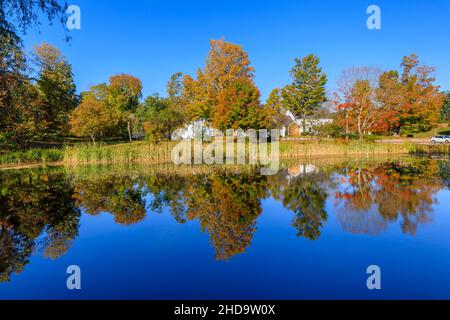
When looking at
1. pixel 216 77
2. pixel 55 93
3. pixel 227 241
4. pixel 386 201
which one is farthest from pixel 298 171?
pixel 55 93

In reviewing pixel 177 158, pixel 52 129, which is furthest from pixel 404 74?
pixel 52 129

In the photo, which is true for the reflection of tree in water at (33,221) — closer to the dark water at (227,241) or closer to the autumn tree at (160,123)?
the dark water at (227,241)

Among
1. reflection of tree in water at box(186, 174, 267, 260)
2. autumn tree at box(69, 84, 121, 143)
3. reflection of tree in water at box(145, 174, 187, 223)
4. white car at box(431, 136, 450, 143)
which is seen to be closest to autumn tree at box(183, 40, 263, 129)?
autumn tree at box(69, 84, 121, 143)

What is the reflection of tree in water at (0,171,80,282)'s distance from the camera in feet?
18.5

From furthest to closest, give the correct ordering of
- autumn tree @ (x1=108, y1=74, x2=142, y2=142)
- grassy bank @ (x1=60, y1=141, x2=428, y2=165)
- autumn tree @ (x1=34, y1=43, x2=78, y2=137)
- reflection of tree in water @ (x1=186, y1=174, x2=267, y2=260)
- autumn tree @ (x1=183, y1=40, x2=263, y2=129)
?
autumn tree @ (x1=108, y1=74, x2=142, y2=142) < autumn tree @ (x1=183, y1=40, x2=263, y2=129) < autumn tree @ (x1=34, y1=43, x2=78, y2=137) < grassy bank @ (x1=60, y1=141, x2=428, y2=165) < reflection of tree in water @ (x1=186, y1=174, x2=267, y2=260)

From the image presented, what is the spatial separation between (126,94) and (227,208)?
42639mm

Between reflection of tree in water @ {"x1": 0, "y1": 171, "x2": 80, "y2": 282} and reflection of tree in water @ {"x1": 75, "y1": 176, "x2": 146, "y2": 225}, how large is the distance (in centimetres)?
45

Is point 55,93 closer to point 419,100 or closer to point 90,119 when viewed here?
point 90,119

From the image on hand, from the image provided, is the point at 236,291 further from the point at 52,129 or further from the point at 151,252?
the point at 52,129

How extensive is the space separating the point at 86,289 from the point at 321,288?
317cm

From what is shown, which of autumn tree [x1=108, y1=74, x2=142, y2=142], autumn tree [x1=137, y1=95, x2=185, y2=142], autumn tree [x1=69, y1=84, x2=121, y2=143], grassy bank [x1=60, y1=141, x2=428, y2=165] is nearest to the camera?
grassy bank [x1=60, y1=141, x2=428, y2=165]

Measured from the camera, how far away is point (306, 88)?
40.8m

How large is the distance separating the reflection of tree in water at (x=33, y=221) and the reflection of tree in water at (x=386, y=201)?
20.4 feet

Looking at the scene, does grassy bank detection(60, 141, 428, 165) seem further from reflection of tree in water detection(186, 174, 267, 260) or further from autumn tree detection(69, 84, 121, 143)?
reflection of tree in water detection(186, 174, 267, 260)
